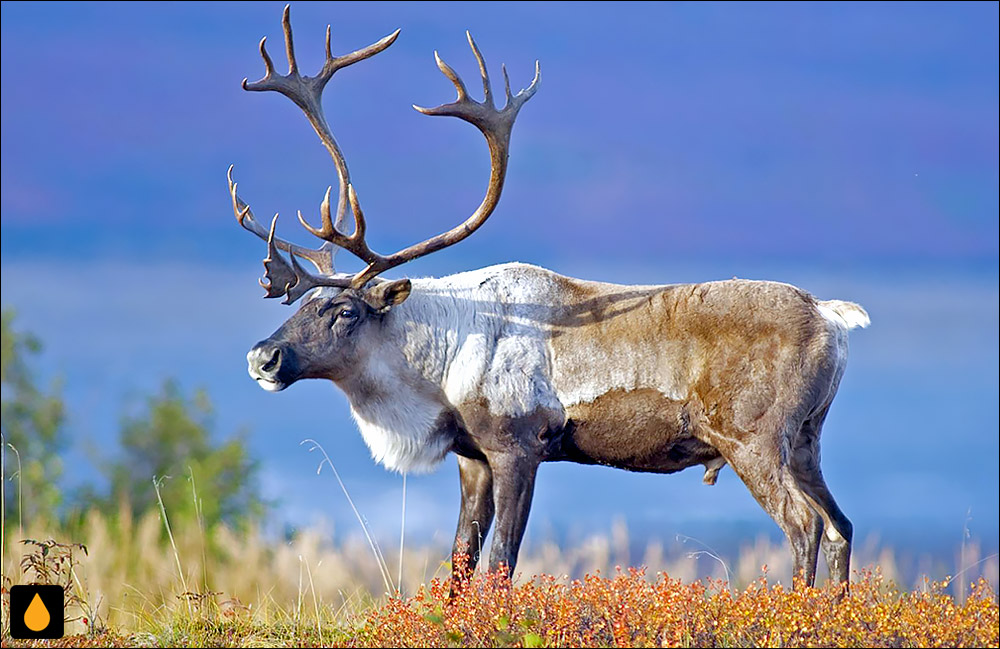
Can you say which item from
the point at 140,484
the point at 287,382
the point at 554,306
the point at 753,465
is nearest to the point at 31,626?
the point at 287,382

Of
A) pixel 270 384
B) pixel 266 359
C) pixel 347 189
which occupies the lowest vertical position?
pixel 270 384

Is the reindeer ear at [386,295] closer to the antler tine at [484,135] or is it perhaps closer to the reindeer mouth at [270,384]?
the antler tine at [484,135]

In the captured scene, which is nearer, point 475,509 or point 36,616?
point 36,616

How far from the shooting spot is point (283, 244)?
9.05m

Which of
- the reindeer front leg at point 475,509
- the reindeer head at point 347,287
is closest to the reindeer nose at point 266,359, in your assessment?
the reindeer head at point 347,287

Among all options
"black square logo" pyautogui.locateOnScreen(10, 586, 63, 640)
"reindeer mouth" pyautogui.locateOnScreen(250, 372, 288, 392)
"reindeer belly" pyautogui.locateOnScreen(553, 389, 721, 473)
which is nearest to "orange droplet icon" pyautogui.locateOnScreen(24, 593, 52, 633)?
"black square logo" pyautogui.locateOnScreen(10, 586, 63, 640)

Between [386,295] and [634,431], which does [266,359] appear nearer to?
[386,295]

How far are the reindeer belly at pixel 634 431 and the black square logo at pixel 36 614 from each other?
3.20 metres

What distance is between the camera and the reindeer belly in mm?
8133

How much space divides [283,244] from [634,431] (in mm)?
2811

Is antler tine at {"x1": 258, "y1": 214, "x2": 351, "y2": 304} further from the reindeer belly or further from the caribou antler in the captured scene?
the reindeer belly

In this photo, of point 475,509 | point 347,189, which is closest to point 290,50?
point 347,189

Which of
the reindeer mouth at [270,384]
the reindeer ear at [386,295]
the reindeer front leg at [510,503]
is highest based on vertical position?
the reindeer ear at [386,295]

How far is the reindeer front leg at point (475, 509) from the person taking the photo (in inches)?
336
